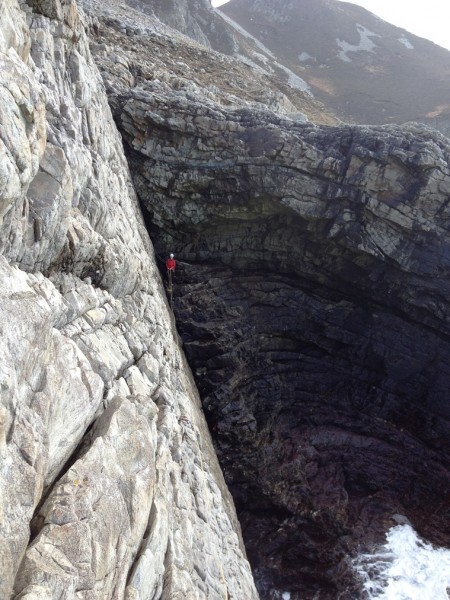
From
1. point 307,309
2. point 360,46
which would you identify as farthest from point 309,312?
point 360,46

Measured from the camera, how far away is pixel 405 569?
16.3 m

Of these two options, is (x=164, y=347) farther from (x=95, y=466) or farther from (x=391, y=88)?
(x=391, y=88)

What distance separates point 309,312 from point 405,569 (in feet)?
36.8

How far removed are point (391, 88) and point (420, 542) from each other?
56624 millimetres

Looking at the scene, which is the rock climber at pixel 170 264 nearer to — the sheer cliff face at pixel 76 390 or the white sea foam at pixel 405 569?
the sheer cliff face at pixel 76 390

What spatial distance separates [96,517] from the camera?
565 centimetres

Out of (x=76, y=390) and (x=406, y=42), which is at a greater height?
(x=406, y=42)

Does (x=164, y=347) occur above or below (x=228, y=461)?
above

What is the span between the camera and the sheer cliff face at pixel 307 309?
17.0m

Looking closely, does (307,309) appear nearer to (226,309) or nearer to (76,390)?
(226,309)

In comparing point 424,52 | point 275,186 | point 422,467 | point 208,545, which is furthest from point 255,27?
point 208,545

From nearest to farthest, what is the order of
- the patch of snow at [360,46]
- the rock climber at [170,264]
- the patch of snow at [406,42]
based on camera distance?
the rock climber at [170,264] → the patch of snow at [360,46] → the patch of snow at [406,42]

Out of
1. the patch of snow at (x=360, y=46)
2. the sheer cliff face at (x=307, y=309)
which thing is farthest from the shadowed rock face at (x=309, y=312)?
the patch of snow at (x=360, y=46)

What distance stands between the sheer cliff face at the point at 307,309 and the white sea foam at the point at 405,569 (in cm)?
63
